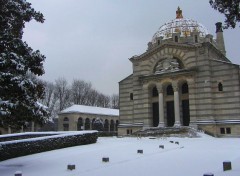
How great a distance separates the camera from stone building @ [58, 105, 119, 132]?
68625 millimetres

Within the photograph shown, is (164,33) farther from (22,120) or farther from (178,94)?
(22,120)

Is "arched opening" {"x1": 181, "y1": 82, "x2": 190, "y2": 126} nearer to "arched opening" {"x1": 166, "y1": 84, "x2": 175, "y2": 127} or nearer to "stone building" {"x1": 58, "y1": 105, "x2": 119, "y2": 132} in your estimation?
"arched opening" {"x1": 166, "y1": 84, "x2": 175, "y2": 127}

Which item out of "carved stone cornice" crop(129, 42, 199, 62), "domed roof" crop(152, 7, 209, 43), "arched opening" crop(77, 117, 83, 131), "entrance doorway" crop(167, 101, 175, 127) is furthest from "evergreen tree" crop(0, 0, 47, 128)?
"arched opening" crop(77, 117, 83, 131)

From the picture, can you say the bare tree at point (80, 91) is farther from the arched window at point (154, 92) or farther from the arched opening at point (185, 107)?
the arched opening at point (185, 107)

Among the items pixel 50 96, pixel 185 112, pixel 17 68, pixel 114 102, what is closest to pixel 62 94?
pixel 50 96

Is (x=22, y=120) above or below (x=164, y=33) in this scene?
below

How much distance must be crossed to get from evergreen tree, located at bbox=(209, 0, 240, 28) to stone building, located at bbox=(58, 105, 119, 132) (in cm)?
5814

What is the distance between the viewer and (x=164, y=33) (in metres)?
54.5

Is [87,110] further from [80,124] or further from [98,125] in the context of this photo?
[98,125]

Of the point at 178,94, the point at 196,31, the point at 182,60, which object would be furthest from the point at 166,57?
the point at 196,31

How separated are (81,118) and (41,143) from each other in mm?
49255

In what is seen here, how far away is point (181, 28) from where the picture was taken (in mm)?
53531

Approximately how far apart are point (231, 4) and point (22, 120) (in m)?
10.7

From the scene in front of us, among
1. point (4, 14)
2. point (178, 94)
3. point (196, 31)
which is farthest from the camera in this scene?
point (196, 31)
